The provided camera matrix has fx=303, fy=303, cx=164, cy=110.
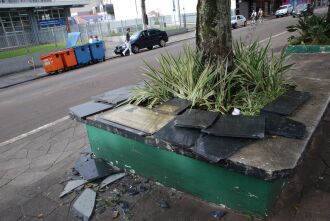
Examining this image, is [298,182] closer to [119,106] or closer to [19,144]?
[119,106]

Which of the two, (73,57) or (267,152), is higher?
(267,152)

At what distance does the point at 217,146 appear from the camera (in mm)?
2648

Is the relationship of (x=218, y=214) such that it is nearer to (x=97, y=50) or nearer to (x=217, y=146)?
(x=217, y=146)

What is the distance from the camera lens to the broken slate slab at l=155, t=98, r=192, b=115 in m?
3.50

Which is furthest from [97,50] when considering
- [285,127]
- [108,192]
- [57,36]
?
[285,127]

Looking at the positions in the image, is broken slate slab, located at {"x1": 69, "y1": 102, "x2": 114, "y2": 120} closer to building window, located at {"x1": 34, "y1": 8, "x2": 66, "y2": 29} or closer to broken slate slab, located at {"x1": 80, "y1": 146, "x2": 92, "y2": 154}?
broken slate slab, located at {"x1": 80, "y1": 146, "x2": 92, "y2": 154}

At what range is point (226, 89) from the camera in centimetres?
362

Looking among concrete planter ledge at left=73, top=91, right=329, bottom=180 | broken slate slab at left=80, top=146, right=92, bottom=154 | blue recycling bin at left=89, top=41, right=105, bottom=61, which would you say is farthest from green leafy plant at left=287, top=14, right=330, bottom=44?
blue recycling bin at left=89, top=41, right=105, bottom=61

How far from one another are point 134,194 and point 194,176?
757mm

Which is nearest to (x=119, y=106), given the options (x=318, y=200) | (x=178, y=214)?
(x=178, y=214)

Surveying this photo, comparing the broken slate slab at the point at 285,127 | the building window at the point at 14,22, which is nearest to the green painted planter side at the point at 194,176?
the broken slate slab at the point at 285,127

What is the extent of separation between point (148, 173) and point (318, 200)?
1749 mm

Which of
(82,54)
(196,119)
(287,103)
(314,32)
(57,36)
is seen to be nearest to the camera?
(196,119)

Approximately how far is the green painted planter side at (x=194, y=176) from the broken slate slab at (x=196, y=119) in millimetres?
317
